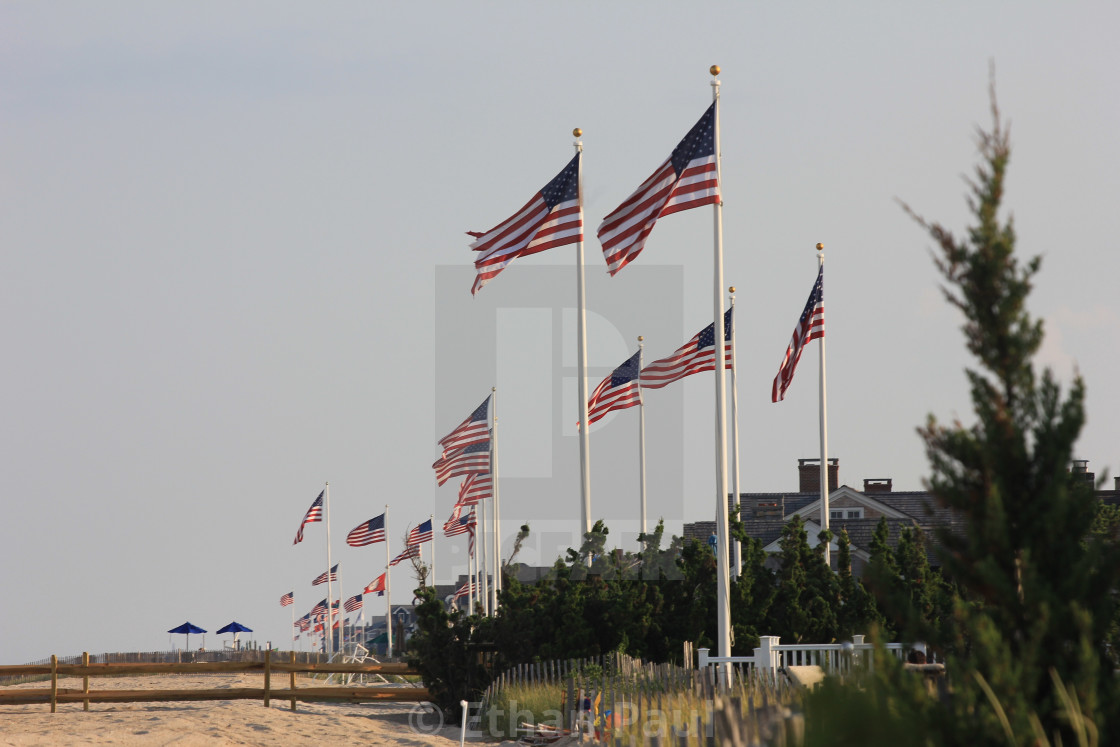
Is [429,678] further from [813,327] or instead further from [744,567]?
[813,327]

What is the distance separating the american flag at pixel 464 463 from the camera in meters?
34.1

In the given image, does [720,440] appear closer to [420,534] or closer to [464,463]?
[464,463]

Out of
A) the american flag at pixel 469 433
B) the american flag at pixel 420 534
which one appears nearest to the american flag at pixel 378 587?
the american flag at pixel 420 534

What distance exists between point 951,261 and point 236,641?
2945 inches

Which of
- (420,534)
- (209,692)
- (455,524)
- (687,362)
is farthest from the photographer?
(420,534)

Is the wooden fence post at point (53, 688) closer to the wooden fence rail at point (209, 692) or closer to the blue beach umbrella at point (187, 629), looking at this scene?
the wooden fence rail at point (209, 692)

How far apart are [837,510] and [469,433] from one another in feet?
77.0

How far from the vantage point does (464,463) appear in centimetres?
3419

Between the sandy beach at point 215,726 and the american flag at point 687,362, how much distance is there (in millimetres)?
7998

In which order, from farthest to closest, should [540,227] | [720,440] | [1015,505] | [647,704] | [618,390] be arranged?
[618,390], [540,227], [720,440], [647,704], [1015,505]

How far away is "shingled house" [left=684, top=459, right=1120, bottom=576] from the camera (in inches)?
1815

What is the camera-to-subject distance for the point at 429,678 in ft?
86.2

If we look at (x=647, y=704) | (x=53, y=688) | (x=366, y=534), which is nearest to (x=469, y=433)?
(x=53, y=688)

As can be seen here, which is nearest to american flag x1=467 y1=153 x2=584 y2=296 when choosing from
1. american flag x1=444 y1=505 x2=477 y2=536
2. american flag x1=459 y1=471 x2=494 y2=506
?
american flag x1=459 y1=471 x2=494 y2=506
